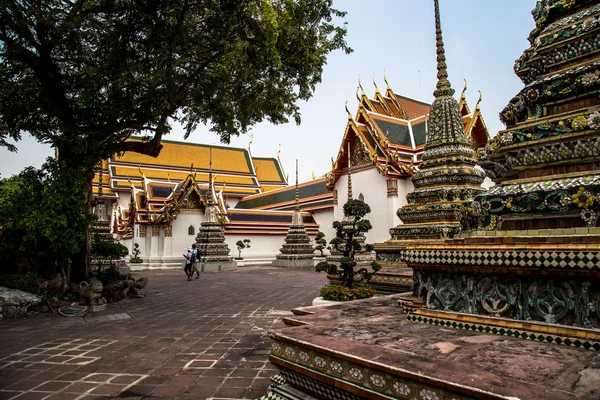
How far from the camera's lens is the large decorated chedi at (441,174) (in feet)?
26.2

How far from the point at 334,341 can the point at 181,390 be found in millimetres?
1835

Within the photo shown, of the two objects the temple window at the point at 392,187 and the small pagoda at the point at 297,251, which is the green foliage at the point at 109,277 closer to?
the small pagoda at the point at 297,251

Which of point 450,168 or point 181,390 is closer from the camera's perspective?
point 181,390

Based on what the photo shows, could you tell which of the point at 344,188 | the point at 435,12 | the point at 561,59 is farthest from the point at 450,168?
the point at 344,188

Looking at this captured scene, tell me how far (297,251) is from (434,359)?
20687 millimetres

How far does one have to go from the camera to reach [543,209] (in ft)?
9.68

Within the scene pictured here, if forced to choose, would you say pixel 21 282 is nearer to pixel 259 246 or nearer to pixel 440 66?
pixel 440 66

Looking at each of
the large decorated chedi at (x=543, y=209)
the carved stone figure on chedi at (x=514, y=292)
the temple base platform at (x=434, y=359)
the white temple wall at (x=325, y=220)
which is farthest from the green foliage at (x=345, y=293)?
the white temple wall at (x=325, y=220)

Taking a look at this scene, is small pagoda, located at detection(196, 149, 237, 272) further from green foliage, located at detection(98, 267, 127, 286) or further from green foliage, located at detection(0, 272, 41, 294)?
green foliage, located at detection(0, 272, 41, 294)

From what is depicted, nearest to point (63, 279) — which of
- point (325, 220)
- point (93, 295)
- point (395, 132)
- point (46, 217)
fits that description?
point (93, 295)

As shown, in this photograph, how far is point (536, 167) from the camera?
3191 mm

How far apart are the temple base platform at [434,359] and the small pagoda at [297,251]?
62.9ft

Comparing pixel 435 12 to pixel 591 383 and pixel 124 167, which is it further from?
pixel 124 167

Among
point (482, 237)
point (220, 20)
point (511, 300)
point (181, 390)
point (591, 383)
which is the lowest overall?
point (181, 390)
